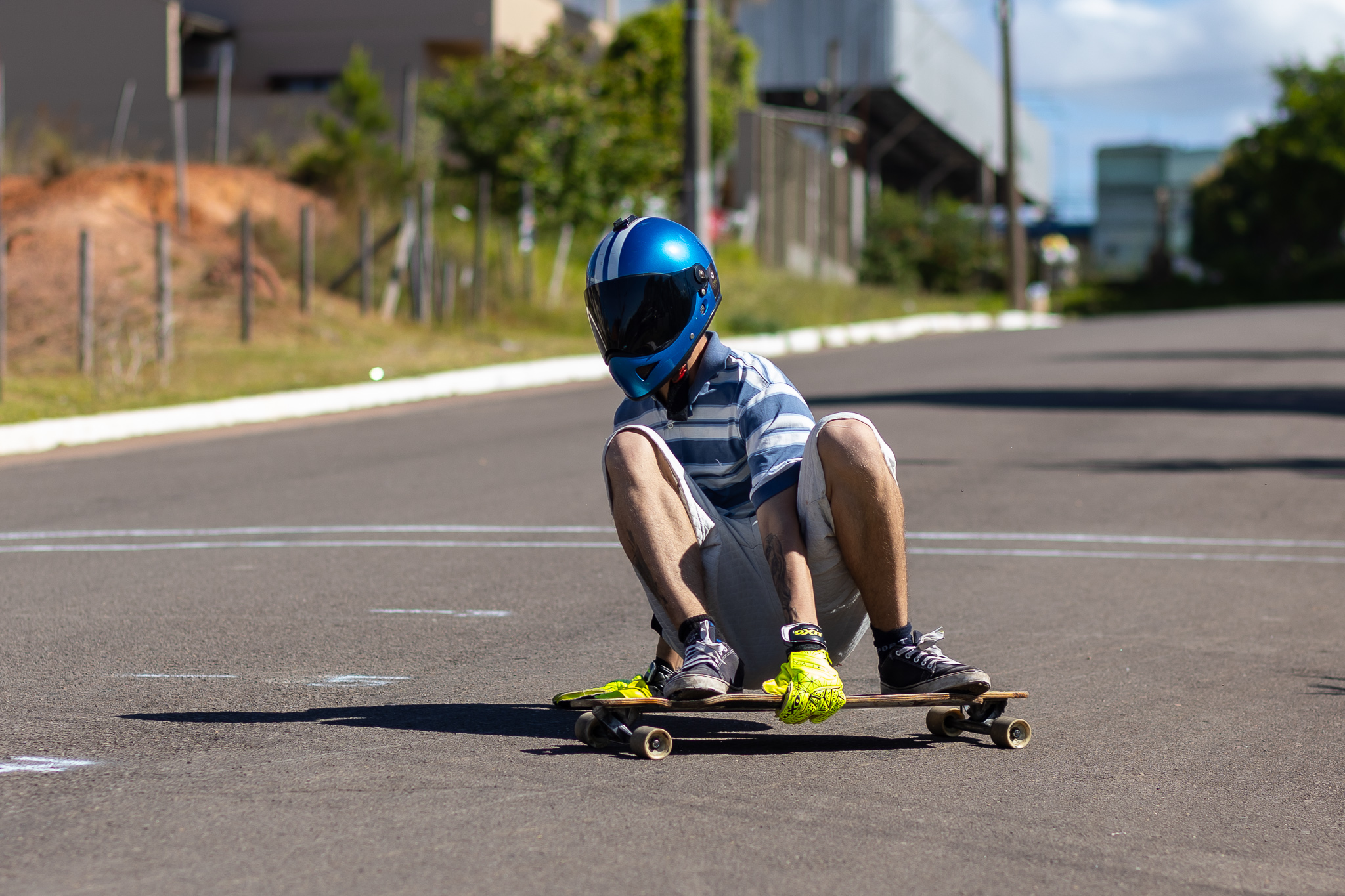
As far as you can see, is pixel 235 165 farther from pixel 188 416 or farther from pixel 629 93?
pixel 188 416

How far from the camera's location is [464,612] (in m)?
7.04

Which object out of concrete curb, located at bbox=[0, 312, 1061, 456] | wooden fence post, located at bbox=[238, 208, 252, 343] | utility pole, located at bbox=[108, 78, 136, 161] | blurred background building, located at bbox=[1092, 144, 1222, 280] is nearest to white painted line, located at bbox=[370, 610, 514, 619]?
concrete curb, located at bbox=[0, 312, 1061, 456]

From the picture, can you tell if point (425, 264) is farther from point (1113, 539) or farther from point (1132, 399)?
point (1113, 539)

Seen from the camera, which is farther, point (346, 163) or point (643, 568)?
point (346, 163)

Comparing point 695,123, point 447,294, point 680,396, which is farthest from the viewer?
point 695,123

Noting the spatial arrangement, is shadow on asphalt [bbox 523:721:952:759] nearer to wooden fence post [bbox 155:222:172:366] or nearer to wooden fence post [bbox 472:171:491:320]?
wooden fence post [bbox 155:222:172:366]

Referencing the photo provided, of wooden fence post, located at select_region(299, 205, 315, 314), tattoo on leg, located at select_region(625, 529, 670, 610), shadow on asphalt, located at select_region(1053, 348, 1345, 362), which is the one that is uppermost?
wooden fence post, located at select_region(299, 205, 315, 314)

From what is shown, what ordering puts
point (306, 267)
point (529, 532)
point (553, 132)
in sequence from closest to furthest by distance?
point (529, 532) → point (306, 267) → point (553, 132)

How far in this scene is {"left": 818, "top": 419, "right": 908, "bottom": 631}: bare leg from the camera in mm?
4555

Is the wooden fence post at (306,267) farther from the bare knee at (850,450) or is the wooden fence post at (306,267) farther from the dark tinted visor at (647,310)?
the bare knee at (850,450)

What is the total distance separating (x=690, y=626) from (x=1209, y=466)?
892 cm

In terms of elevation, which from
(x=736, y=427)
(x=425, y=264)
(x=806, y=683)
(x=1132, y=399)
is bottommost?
(x=806, y=683)

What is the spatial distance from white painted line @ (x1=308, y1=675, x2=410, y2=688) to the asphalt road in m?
0.02

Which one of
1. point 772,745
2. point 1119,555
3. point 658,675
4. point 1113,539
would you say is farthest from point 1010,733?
point 1113,539
